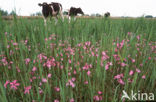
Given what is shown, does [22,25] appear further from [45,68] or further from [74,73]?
[74,73]

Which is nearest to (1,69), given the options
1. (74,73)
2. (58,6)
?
(74,73)

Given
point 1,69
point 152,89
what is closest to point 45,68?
point 1,69

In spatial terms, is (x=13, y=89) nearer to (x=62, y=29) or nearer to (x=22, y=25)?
(x=62, y=29)

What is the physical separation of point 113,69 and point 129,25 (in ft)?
9.01

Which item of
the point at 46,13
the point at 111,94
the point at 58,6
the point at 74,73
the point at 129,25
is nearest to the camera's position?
the point at 111,94

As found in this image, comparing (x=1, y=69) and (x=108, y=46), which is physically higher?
(x=108, y=46)

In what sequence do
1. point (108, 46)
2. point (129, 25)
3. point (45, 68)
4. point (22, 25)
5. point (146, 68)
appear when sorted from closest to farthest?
point (146, 68) → point (45, 68) → point (108, 46) → point (22, 25) → point (129, 25)

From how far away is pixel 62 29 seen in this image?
250cm

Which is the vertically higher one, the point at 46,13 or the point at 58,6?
the point at 58,6

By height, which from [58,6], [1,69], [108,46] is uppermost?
[58,6]

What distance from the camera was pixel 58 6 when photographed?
6258 millimetres

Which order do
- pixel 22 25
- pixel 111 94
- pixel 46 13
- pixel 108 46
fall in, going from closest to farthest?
pixel 111 94
pixel 108 46
pixel 22 25
pixel 46 13

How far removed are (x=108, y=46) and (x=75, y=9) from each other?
6.12 metres

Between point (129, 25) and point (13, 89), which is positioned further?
point (129, 25)
